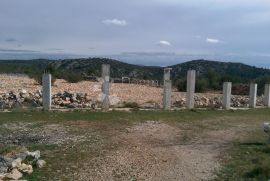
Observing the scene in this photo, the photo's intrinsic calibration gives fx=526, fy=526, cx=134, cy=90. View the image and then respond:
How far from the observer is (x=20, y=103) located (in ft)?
72.0

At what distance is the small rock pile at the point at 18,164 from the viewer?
984cm

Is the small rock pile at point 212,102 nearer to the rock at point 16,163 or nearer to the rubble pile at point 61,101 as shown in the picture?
A: the rubble pile at point 61,101

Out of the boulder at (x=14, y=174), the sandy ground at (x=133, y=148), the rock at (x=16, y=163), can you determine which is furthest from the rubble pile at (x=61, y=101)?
the boulder at (x=14, y=174)

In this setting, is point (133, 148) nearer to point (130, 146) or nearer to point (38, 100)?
point (130, 146)

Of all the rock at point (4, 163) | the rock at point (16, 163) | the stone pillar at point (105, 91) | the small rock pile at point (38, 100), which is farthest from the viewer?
the small rock pile at point (38, 100)

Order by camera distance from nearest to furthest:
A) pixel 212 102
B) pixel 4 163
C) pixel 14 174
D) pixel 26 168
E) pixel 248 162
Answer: pixel 14 174
pixel 4 163
pixel 26 168
pixel 248 162
pixel 212 102

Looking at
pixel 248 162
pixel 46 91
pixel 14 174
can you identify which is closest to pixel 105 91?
pixel 46 91

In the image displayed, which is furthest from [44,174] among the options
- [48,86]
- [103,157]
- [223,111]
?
[223,111]

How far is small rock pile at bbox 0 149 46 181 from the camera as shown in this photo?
32.3 ft

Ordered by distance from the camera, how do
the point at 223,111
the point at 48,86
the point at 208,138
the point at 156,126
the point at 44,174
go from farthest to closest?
the point at 223,111 < the point at 48,86 < the point at 156,126 < the point at 208,138 < the point at 44,174

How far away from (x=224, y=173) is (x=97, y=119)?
8.21 meters

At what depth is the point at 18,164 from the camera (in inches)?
412

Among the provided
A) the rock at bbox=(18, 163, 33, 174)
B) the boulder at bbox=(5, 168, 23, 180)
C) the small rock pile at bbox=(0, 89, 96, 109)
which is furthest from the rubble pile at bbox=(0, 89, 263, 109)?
the boulder at bbox=(5, 168, 23, 180)

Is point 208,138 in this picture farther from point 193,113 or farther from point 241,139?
point 193,113
